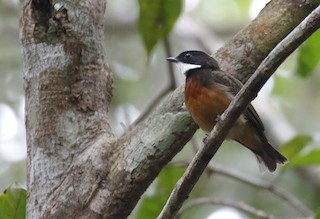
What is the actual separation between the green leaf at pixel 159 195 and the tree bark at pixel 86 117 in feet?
3.45

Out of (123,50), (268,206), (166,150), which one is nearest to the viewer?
(166,150)

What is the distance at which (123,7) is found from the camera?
721cm

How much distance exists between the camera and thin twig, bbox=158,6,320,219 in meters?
2.12

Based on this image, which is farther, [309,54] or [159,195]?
[159,195]

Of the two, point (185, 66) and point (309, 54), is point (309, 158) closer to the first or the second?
point (309, 54)

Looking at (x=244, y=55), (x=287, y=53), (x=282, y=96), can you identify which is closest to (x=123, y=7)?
(x=282, y=96)

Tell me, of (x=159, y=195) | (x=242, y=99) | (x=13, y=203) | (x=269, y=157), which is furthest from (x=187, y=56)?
(x=242, y=99)

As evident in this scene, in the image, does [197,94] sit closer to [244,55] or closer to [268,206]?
[244,55]

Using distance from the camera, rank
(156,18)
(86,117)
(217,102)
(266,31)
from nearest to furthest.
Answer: (266,31) → (86,117) → (217,102) → (156,18)

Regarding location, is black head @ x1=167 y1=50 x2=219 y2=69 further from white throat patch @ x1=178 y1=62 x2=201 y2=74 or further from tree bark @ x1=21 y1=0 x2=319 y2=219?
tree bark @ x1=21 y1=0 x2=319 y2=219

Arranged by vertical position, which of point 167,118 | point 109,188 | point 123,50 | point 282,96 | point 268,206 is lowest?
point 109,188

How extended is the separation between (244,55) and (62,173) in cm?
82

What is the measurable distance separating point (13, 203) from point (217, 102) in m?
1.01

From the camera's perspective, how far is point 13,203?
2.91 m
